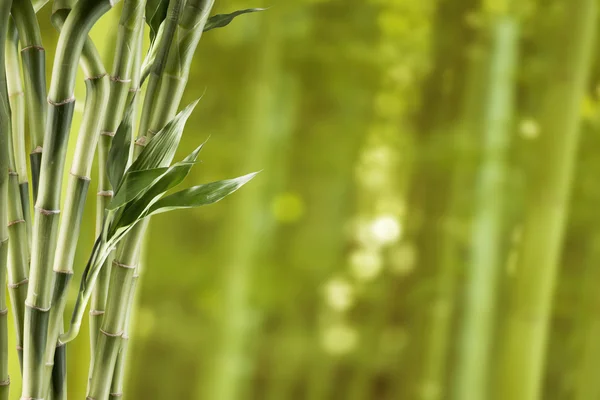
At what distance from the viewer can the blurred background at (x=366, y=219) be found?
1143 mm

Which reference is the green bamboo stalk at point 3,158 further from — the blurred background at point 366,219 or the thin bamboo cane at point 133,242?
the blurred background at point 366,219

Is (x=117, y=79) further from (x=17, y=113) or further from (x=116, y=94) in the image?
(x=17, y=113)

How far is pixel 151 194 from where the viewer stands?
1.75ft

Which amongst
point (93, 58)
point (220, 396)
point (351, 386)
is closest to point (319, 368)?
point (351, 386)

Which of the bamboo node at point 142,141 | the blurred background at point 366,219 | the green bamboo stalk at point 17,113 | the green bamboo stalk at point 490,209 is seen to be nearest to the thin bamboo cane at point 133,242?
the bamboo node at point 142,141

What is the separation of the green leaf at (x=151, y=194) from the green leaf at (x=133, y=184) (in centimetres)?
1

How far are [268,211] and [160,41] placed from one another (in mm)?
653

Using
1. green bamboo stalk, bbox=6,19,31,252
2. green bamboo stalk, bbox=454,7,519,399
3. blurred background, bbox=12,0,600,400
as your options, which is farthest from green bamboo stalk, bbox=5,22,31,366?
green bamboo stalk, bbox=454,7,519,399

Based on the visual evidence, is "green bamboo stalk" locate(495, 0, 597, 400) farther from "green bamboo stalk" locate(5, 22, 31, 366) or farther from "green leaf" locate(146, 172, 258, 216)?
"green bamboo stalk" locate(5, 22, 31, 366)

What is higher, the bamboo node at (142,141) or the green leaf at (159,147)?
the bamboo node at (142,141)

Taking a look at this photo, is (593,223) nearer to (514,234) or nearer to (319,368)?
(514,234)

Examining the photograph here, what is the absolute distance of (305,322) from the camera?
1201 mm

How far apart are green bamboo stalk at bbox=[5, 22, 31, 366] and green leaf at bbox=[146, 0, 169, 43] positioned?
0.14 m

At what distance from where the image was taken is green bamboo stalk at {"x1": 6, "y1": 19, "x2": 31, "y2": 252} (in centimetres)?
58
